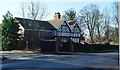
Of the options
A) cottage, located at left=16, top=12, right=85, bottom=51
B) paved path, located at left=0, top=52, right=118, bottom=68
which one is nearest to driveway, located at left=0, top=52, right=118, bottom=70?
paved path, located at left=0, top=52, right=118, bottom=68

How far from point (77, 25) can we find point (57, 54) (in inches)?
96.0

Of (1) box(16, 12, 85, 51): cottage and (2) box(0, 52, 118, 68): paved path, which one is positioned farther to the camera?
(1) box(16, 12, 85, 51): cottage

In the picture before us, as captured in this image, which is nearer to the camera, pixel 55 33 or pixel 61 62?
pixel 61 62

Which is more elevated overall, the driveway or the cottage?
the cottage

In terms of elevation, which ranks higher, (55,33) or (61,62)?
(55,33)

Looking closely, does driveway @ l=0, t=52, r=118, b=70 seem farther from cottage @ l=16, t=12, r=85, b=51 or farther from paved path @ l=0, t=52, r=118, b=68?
cottage @ l=16, t=12, r=85, b=51

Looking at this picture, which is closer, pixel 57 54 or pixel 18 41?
pixel 57 54

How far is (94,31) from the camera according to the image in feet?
42.4

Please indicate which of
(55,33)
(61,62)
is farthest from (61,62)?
(55,33)

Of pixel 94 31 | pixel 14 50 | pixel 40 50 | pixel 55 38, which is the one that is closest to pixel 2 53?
pixel 14 50

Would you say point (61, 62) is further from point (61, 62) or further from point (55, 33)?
point (55, 33)

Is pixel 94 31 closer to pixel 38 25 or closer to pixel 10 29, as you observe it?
pixel 38 25

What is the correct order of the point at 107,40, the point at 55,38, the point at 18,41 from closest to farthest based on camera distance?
the point at 107,40 < the point at 55,38 < the point at 18,41

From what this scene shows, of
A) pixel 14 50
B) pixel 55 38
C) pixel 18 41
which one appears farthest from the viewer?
pixel 18 41
